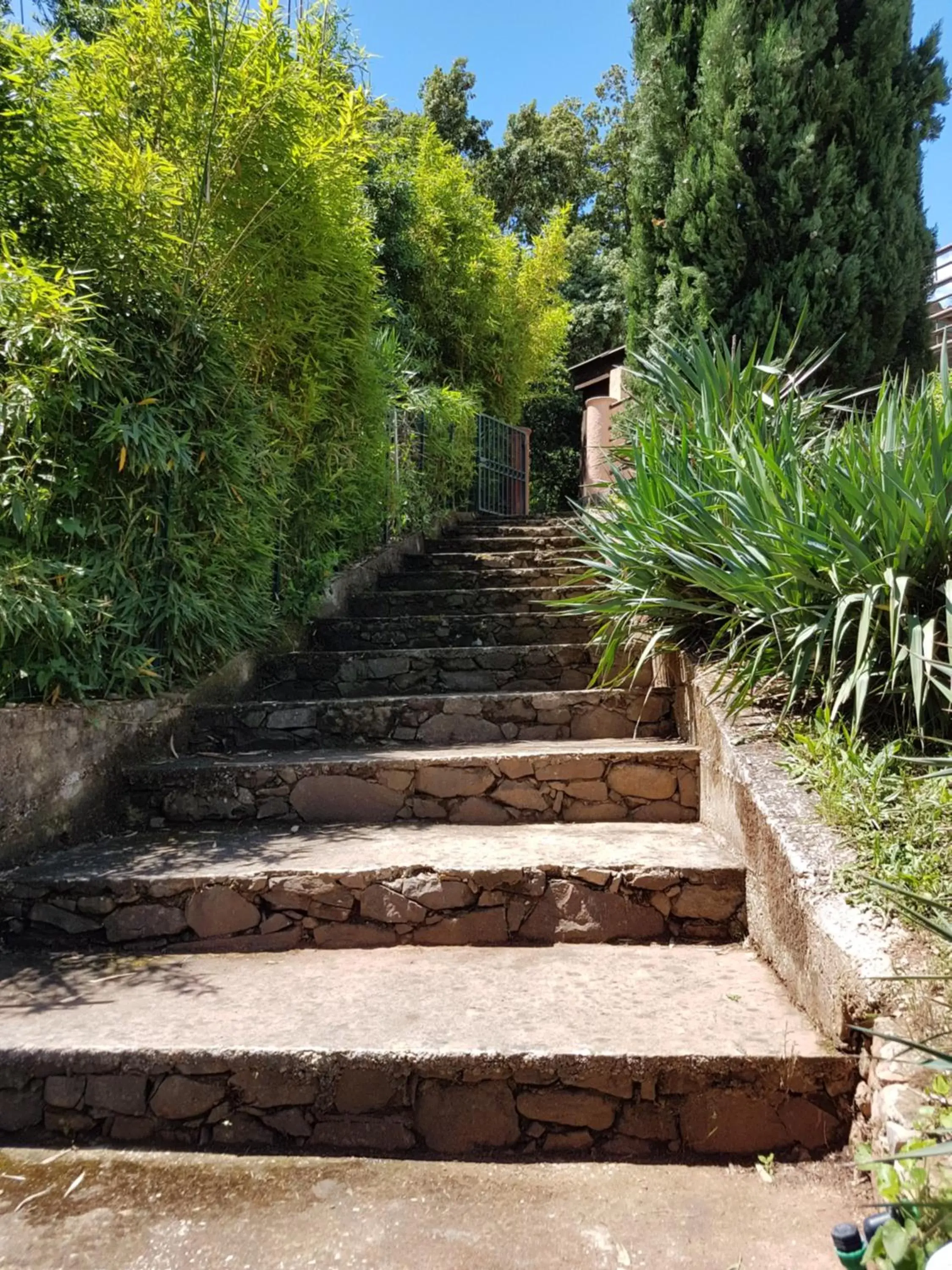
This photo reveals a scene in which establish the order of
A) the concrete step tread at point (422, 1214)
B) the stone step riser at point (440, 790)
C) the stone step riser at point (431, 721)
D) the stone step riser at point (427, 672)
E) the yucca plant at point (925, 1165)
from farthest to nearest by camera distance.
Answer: the stone step riser at point (427, 672) → the stone step riser at point (431, 721) → the stone step riser at point (440, 790) → the concrete step tread at point (422, 1214) → the yucca plant at point (925, 1165)

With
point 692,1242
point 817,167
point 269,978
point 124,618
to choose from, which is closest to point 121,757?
point 124,618

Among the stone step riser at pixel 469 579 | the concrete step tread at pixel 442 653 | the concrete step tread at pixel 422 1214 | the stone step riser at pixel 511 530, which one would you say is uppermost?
the stone step riser at pixel 511 530

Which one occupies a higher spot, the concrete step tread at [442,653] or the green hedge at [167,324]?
the green hedge at [167,324]

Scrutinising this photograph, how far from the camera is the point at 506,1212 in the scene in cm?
A: 134

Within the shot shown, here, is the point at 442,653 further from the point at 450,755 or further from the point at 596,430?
the point at 596,430

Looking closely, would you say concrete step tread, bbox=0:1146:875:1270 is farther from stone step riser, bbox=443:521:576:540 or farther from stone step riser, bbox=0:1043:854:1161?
stone step riser, bbox=443:521:576:540

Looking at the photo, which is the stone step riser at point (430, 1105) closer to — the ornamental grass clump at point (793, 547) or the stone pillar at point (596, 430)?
the ornamental grass clump at point (793, 547)

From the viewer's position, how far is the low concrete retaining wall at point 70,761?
7.45 ft

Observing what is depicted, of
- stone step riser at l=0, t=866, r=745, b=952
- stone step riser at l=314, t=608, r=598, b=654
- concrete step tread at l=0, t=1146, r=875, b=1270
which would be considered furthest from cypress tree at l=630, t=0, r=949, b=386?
concrete step tread at l=0, t=1146, r=875, b=1270

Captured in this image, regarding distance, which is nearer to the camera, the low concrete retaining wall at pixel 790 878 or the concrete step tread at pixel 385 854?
the low concrete retaining wall at pixel 790 878

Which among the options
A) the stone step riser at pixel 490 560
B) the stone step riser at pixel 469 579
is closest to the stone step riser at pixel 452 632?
the stone step riser at pixel 469 579

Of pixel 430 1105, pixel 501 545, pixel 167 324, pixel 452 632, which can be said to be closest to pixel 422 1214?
pixel 430 1105

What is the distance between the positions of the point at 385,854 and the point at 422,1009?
22.9 inches

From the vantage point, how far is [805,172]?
14.1ft
